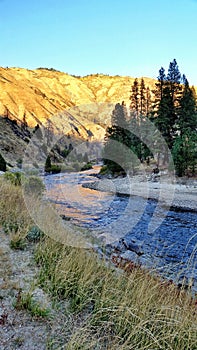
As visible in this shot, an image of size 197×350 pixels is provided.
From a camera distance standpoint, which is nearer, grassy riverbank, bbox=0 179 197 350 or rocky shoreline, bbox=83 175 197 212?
grassy riverbank, bbox=0 179 197 350

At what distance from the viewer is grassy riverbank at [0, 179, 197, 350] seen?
3.59 metres

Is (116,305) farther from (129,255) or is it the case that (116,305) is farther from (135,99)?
(135,99)

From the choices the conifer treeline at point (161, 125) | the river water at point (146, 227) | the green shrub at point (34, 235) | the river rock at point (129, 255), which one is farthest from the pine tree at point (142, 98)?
the green shrub at point (34, 235)

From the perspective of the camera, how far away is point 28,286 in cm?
499

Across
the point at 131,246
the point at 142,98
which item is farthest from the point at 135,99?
the point at 131,246

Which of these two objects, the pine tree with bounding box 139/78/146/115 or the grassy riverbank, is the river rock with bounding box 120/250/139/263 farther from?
→ the pine tree with bounding box 139/78/146/115

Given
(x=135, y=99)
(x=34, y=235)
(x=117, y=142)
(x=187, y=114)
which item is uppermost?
(x=135, y=99)

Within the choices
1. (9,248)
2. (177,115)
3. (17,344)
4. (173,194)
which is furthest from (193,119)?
(17,344)

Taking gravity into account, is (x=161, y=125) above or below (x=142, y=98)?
below

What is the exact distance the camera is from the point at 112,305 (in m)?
4.52

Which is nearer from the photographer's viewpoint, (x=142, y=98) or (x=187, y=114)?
(x=187, y=114)

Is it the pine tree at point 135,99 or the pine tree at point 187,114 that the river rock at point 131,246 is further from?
the pine tree at point 135,99

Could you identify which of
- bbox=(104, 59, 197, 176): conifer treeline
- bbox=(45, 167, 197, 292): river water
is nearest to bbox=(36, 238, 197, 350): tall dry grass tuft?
bbox=(45, 167, 197, 292): river water

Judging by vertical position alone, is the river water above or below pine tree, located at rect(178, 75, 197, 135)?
below
